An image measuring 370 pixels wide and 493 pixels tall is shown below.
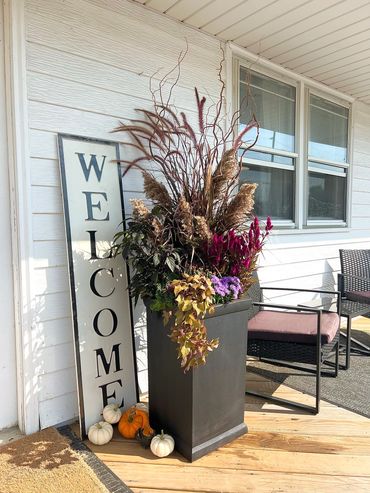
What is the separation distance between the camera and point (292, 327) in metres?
2.30

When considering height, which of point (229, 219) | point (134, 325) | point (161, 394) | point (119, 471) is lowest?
point (119, 471)

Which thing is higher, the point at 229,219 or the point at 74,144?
the point at 74,144

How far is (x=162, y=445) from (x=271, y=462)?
20.0 inches

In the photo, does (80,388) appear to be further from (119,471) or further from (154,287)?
(154,287)

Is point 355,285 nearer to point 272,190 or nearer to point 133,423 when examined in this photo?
point 272,190

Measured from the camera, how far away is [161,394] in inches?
72.7

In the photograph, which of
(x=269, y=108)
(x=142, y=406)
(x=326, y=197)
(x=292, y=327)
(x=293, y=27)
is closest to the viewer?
(x=142, y=406)

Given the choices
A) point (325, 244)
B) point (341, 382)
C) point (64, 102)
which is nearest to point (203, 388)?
point (341, 382)

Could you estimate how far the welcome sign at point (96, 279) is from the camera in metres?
1.93

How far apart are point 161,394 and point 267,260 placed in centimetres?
171

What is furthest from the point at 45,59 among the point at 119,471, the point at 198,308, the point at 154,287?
the point at 119,471

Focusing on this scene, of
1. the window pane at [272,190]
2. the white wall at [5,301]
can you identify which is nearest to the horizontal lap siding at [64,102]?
the white wall at [5,301]

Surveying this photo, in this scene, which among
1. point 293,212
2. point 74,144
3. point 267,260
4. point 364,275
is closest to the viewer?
point 74,144

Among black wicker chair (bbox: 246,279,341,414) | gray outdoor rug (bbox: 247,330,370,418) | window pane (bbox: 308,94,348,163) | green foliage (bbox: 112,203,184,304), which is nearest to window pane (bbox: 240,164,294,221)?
window pane (bbox: 308,94,348,163)
